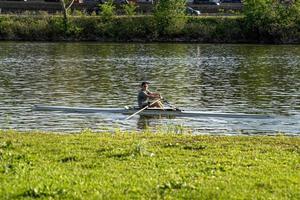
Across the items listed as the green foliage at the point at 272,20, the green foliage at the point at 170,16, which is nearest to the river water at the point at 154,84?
the green foliage at the point at 272,20

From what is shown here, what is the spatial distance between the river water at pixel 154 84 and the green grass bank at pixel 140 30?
1233cm

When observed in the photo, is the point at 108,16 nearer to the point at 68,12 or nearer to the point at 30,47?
the point at 68,12

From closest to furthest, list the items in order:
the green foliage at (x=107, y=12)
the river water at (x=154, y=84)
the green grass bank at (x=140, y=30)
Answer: the river water at (x=154, y=84) < the green grass bank at (x=140, y=30) < the green foliage at (x=107, y=12)

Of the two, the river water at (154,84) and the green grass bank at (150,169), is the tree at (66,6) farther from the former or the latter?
the green grass bank at (150,169)

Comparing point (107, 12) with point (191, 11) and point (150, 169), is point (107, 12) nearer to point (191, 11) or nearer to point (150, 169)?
point (191, 11)

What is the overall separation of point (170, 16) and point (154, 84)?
45774 millimetres

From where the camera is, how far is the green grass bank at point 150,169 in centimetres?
992

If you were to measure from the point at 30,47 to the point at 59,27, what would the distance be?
13.9m

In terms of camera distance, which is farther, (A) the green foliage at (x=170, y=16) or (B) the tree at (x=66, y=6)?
(B) the tree at (x=66, y=6)

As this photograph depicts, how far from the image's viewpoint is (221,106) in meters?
31.9

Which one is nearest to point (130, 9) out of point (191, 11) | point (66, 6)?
point (191, 11)

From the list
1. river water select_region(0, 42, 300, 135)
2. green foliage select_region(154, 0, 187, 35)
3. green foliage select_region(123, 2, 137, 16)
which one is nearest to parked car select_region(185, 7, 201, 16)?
green foliage select_region(154, 0, 187, 35)

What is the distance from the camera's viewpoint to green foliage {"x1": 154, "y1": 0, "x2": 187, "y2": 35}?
8488 cm

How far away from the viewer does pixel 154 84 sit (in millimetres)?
41125
